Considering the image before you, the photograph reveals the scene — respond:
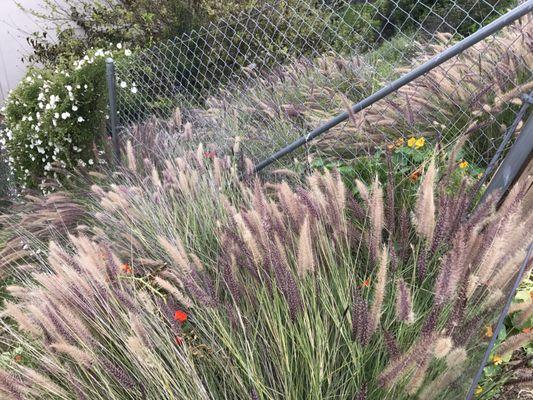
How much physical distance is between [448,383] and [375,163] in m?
1.72

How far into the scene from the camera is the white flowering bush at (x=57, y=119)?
455 centimetres

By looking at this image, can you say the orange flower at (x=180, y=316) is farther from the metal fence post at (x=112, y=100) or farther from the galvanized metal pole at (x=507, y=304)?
the metal fence post at (x=112, y=100)

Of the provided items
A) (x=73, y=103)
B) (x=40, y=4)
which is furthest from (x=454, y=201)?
(x=40, y=4)

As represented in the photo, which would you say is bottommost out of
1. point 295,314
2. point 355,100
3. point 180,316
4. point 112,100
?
point 112,100

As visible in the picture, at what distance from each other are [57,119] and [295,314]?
3.63 metres

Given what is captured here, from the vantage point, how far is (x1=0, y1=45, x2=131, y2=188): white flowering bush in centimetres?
455

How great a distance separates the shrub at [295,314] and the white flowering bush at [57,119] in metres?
2.67

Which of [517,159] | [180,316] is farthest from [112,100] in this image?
[517,159]

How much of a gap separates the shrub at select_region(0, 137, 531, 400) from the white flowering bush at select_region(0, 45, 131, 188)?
2.67 meters

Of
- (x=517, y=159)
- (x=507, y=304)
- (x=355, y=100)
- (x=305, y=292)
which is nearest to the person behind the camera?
(x=507, y=304)

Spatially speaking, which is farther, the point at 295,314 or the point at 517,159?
the point at 517,159

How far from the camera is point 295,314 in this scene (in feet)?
5.46

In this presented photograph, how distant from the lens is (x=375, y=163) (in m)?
2.91

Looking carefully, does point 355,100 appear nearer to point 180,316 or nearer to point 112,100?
point 112,100
